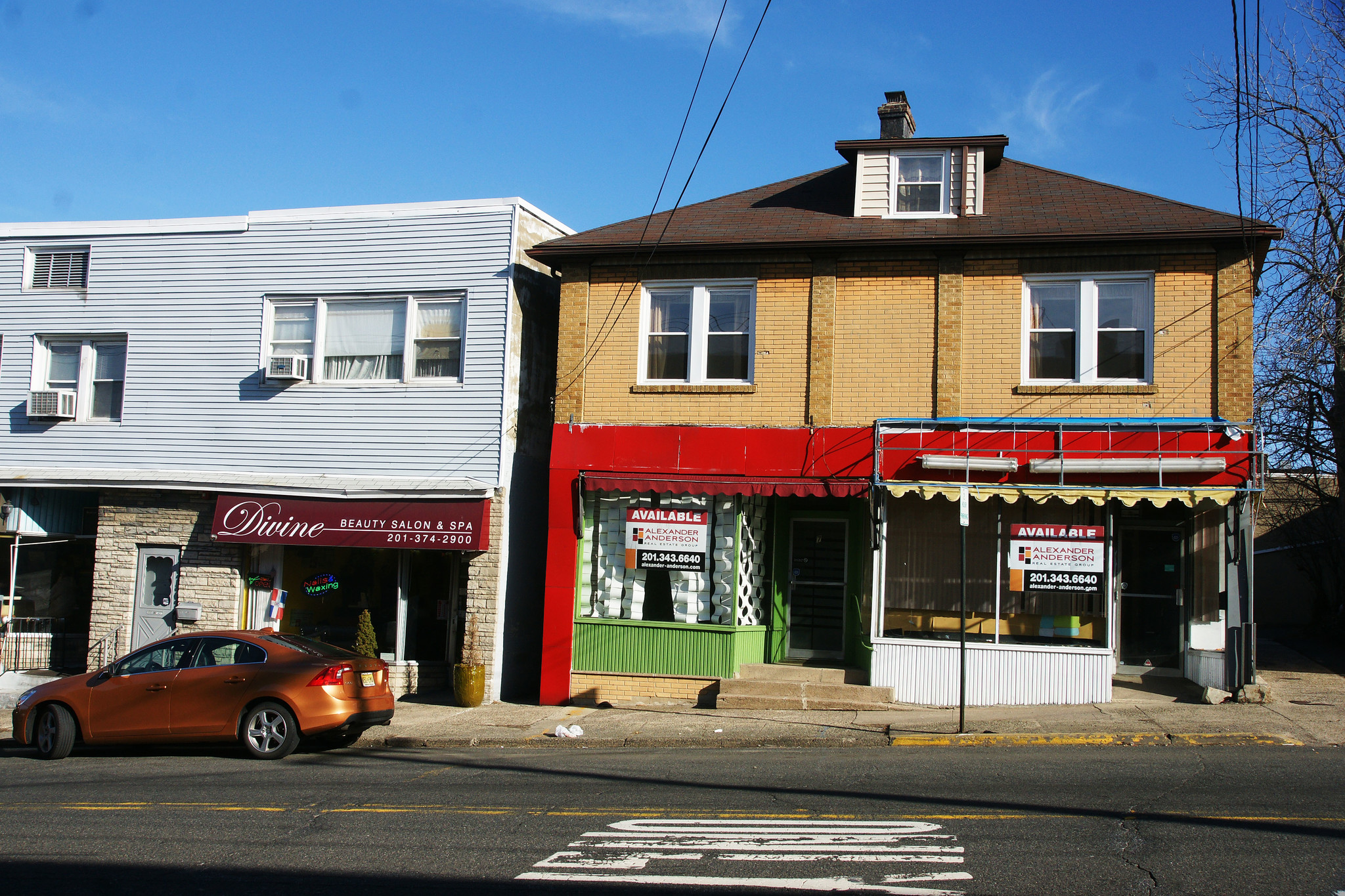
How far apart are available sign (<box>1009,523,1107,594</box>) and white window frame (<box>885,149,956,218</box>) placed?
4.74 metres

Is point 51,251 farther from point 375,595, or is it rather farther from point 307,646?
point 307,646

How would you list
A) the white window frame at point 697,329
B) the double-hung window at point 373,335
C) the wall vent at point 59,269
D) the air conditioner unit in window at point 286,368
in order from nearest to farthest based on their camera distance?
the white window frame at point 697,329 → the double-hung window at point 373,335 → the air conditioner unit in window at point 286,368 → the wall vent at point 59,269

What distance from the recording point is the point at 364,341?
1673 cm

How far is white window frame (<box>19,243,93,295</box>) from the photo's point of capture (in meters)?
18.2

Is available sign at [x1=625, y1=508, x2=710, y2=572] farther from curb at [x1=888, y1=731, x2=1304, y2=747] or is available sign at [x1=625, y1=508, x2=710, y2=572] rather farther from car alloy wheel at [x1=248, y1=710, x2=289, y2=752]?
car alloy wheel at [x1=248, y1=710, x2=289, y2=752]

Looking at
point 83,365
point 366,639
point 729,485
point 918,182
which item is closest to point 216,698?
point 366,639

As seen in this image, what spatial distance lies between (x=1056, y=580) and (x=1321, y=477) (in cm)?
1775

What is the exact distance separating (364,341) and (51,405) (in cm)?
570

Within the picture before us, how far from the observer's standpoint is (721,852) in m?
7.13

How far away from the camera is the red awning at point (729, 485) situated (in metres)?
14.5

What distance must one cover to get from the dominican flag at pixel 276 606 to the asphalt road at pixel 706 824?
17.5 feet

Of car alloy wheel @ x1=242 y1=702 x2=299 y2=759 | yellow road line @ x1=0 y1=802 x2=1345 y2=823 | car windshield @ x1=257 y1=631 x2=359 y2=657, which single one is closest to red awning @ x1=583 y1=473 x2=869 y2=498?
car windshield @ x1=257 y1=631 x2=359 y2=657

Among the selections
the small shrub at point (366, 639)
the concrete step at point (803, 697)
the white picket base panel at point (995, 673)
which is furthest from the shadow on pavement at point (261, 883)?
the small shrub at point (366, 639)

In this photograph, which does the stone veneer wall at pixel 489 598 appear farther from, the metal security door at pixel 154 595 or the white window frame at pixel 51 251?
the white window frame at pixel 51 251
